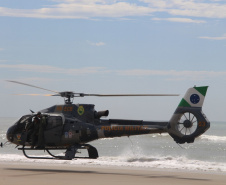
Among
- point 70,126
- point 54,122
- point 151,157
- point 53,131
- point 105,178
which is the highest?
point 54,122

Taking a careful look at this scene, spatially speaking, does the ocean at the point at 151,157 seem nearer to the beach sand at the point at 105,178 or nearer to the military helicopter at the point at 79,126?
the military helicopter at the point at 79,126

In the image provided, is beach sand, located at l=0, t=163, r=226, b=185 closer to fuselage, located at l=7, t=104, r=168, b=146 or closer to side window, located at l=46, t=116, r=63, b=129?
fuselage, located at l=7, t=104, r=168, b=146

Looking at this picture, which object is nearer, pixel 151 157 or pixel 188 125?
pixel 188 125

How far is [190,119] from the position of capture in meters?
22.0

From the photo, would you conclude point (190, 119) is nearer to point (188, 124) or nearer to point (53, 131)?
point (188, 124)

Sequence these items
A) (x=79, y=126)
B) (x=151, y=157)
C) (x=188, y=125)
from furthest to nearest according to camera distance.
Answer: (x=151, y=157) < (x=79, y=126) < (x=188, y=125)

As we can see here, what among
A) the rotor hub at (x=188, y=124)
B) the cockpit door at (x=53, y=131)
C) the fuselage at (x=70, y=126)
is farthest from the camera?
the cockpit door at (x=53, y=131)

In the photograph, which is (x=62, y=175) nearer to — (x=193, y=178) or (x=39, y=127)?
(x=39, y=127)

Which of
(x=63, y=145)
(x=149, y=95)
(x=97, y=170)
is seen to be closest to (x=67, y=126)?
(x=63, y=145)

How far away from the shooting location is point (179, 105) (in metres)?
22.5

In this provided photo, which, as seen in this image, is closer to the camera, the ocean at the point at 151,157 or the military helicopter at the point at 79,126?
the military helicopter at the point at 79,126

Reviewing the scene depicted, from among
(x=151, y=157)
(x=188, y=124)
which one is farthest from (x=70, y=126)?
(x=151, y=157)

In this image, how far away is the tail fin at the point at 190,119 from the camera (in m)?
21.8

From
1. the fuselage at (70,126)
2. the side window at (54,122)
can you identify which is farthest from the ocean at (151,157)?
the side window at (54,122)
